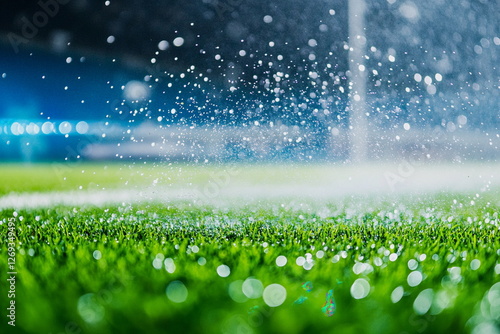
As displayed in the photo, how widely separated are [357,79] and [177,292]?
15.9 feet

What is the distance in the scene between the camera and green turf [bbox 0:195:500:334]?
1.09 metres

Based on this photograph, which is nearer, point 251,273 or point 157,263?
point 251,273

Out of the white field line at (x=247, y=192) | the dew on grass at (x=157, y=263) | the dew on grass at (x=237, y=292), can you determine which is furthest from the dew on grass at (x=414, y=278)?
the white field line at (x=247, y=192)

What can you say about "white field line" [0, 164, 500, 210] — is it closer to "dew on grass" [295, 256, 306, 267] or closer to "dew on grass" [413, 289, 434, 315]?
"dew on grass" [295, 256, 306, 267]

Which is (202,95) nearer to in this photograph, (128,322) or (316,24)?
(316,24)

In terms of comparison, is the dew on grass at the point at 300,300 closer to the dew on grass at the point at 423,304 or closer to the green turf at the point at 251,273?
the green turf at the point at 251,273

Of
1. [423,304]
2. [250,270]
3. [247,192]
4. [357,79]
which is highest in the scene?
[357,79]

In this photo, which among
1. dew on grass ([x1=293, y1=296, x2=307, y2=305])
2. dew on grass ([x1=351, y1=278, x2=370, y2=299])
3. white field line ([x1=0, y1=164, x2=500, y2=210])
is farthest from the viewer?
white field line ([x1=0, y1=164, x2=500, y2=210])

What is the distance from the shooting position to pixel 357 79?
581 cm

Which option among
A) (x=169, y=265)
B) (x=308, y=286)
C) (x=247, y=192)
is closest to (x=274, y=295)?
(x=308, y=286)

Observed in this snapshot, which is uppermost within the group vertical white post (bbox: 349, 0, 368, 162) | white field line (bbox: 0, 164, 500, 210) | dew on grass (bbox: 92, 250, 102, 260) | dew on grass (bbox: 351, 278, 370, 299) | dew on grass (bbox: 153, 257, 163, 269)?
vertical white post (bbox: 349, 0, 368, 162)

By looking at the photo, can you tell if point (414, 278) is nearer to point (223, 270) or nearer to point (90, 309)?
point (223, 270)

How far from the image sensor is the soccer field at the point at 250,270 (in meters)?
1.09
